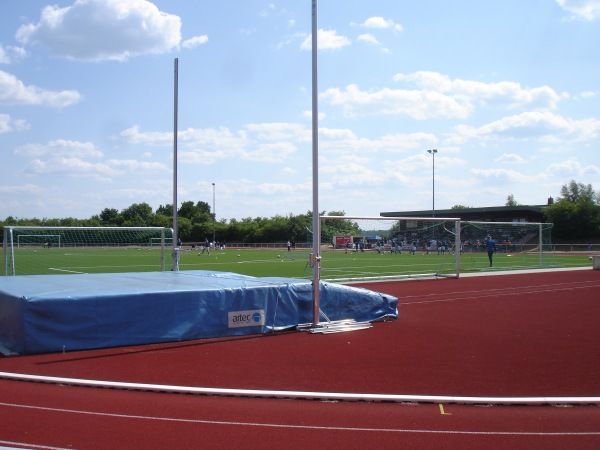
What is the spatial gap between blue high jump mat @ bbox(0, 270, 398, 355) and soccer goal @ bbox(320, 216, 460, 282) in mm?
10357

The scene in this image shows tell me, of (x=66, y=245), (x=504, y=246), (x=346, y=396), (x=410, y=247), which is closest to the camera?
(x=346, y=396)

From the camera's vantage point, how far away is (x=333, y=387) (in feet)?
25.2

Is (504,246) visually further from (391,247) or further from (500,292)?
(500,292)

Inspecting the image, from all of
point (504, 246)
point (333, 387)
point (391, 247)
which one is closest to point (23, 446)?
point (333, 387)

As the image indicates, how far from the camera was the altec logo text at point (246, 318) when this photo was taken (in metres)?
11.6

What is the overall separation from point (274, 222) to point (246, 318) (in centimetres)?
7898

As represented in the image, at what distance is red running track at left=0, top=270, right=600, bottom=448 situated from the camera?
5855 mm

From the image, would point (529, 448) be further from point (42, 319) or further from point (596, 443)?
point (42, 319)

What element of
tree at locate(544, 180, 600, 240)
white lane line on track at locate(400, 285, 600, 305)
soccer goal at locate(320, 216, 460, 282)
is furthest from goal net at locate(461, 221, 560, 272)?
tree at locate(544, 180, 600, 240)

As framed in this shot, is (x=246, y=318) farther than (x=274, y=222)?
No

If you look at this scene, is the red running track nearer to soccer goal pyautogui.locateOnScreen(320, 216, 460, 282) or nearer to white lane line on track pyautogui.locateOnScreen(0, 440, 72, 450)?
white lane line on track pyautogui.locateOnScreen(0, 440, 72, 450)

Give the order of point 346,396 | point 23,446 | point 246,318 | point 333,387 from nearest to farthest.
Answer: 1. point 23,446
2. point 346,396
3. point 333,387
4. point 246,318

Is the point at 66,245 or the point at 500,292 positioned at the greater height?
the point at 66,245

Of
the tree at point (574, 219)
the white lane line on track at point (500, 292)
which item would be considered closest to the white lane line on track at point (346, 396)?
the white lane line on track at point (500, 292)
